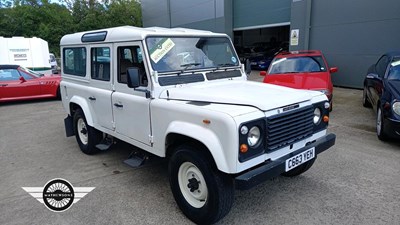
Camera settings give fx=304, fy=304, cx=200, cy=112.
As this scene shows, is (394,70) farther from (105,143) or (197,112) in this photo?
(105,143)

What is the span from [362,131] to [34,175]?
20.0ft

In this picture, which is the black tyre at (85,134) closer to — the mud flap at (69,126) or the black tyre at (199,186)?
the mud flap at (69,126)

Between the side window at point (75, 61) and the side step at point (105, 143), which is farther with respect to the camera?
the side window at point (75, 61)

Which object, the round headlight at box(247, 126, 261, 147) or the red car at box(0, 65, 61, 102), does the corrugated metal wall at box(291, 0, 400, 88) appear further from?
the red car at box(0, 65, 61, 102)

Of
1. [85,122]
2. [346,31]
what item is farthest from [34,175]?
[346,31]

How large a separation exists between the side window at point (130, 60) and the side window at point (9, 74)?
339 inches

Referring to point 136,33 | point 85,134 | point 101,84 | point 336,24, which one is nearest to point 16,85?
point 85,134

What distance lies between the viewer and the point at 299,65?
8.46 m

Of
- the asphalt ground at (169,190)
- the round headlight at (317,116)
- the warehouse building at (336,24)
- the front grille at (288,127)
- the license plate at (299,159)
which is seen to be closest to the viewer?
the front grille at (288,127)

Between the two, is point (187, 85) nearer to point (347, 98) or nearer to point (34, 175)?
point (34, 175)

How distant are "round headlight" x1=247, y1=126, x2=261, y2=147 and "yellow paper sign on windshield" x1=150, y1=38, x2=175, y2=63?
1.55 meters

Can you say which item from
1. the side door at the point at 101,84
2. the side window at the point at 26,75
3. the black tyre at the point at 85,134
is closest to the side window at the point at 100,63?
the side door at the point at 101,84

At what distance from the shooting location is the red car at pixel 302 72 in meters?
7.40

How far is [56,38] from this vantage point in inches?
1292
